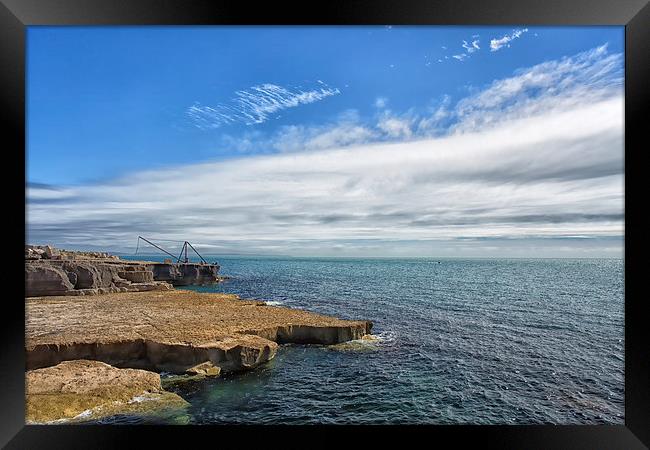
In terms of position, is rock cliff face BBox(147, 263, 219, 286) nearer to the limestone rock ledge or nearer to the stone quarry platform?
the stone quarry platform

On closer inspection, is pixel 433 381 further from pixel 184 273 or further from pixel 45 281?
pixel 184 273

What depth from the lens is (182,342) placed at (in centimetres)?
945

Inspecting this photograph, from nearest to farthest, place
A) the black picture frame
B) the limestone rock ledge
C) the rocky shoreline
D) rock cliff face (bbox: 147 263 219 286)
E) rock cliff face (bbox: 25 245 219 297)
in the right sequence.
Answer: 1. the black picture frame
2. the limestone rock ledge
3. the rocky shoreline
4. rock cliff face (bbox: 25 245 219 297)
5. rock cliff face (bbox: 147 263 219 286)

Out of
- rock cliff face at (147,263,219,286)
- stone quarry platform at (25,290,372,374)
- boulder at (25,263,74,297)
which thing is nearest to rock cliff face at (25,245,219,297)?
boulder at (25,263,74,297)

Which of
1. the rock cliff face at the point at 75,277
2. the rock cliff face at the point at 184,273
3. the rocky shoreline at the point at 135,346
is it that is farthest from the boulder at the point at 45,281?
the rock cliff face at the point at 184,273

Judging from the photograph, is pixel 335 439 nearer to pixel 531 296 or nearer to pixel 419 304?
pixel 419 304

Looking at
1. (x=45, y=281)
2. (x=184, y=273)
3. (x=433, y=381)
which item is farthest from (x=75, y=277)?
(x=433, y=381)

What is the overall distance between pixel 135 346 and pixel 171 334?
44.0 inches

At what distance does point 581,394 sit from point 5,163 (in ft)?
44.4

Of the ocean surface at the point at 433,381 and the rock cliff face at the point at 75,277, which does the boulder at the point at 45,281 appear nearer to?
the rock cliff face at the point at 75,277

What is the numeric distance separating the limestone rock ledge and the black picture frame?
4.21 m

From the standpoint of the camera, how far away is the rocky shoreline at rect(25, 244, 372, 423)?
6684mm

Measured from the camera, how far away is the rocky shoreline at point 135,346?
668 centimetres

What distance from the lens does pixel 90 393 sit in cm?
676
